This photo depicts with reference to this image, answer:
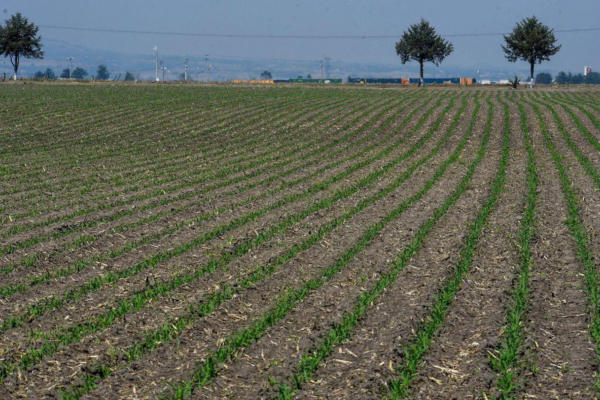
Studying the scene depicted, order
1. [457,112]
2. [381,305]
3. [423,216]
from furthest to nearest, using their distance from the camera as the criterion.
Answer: [457,112]
[423,216]
[381,305]

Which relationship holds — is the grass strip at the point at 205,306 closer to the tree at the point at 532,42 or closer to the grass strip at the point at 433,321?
the grass strip at the point at 433,321

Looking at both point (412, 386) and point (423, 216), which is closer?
point (412, 386)

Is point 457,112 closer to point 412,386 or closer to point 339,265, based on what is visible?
point 339,265

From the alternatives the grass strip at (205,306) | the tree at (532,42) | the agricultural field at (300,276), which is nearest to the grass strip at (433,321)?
the agricultural field at (300,276)

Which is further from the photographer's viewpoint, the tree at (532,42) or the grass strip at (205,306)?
the tree at (532,42)

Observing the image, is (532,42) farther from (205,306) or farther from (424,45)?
(205,306)

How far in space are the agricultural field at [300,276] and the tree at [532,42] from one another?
225 ft

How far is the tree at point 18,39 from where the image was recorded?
97750 millimetres

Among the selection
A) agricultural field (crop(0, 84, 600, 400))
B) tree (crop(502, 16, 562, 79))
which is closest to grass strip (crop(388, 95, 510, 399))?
agricultural field (crop(0, 84, 600, 400))

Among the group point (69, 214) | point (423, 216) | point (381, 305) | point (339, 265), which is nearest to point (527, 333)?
point (381, 305)

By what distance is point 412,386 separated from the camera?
22.2ft

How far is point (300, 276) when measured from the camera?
10.4 metres

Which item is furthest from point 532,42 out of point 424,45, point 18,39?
point 18,39

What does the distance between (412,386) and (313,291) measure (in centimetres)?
312
